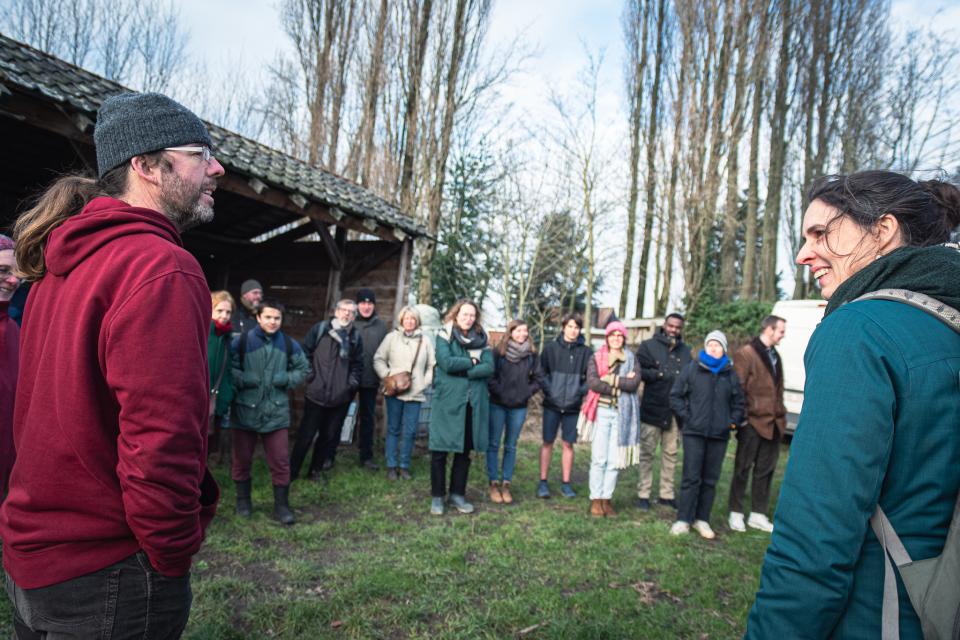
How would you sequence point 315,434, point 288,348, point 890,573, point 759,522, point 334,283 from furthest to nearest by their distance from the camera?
point 334,283 → point 315,434 → point 759,522 → point 288,348 → point 890,573

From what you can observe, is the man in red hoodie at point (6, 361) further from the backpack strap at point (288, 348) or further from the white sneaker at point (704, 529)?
the white sneaker at point (704, 529)

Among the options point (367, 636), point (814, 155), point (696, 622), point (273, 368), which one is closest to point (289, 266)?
point (273, 368)

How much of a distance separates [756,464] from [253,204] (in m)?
7.32

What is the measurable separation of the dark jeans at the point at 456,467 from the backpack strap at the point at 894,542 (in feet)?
15.2

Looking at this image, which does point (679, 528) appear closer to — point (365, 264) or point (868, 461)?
point (868, 461)

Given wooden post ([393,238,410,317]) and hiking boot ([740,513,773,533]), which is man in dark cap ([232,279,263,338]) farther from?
hiking boot ([740,513,773,533])

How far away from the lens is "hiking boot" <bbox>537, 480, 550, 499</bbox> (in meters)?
6.35

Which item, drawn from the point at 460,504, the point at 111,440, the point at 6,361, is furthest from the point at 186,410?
the point at 460,504

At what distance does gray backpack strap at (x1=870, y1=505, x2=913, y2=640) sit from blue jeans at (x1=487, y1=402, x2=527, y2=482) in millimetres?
5239

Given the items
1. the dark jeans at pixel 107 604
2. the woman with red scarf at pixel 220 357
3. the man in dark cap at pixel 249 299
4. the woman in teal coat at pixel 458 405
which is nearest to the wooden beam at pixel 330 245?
the man in dark cap at pixel 249 299

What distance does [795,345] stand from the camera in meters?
10.7

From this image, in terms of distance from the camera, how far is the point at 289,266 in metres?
9.15

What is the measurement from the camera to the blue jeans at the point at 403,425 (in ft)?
22.0

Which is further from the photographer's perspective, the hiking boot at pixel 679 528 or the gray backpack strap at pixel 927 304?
the hiking boot at pixel 679 528
